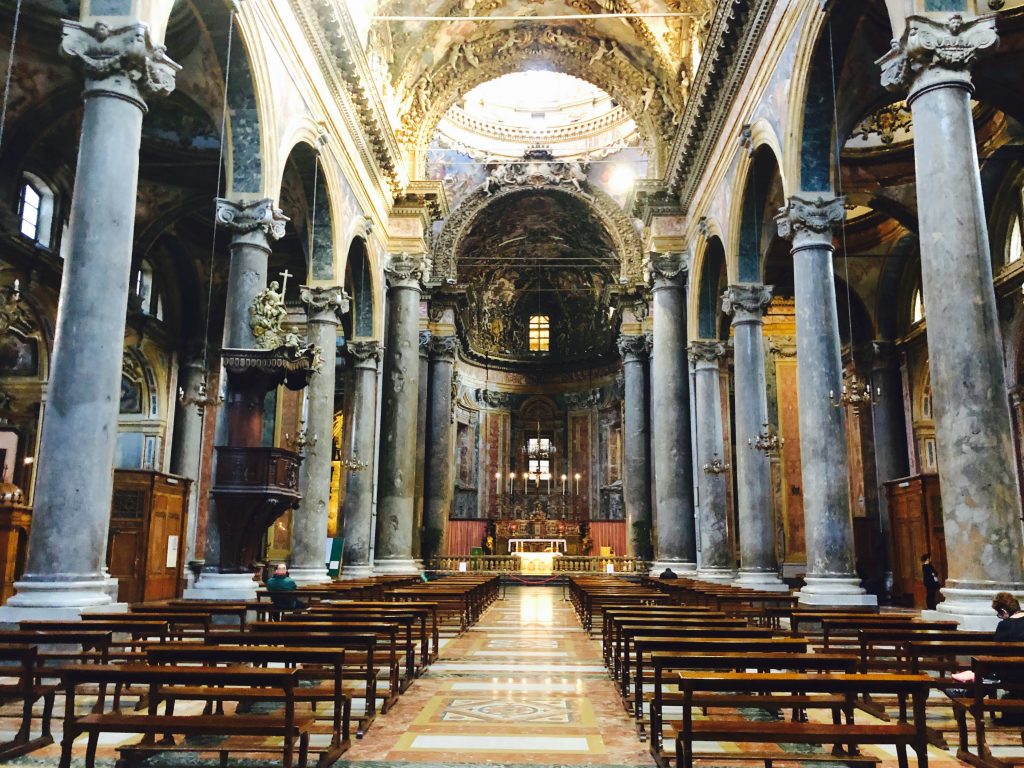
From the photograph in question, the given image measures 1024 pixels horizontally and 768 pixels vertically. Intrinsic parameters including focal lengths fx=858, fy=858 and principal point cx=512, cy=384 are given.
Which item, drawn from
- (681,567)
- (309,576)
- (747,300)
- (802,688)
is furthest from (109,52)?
(681,567)

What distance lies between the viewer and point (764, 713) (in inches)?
270

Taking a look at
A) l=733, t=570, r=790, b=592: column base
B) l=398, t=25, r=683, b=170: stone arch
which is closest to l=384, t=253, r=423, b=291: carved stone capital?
l=398, t=25, r=683, b=170: stone arch

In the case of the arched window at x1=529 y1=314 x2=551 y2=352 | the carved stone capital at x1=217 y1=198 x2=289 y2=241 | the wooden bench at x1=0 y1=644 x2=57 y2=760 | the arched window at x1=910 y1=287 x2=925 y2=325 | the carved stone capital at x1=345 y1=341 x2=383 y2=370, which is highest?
the arched window at x1=529 y1=314 x2=551 y2=352

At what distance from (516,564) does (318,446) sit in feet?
50.5

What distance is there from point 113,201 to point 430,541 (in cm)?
2223

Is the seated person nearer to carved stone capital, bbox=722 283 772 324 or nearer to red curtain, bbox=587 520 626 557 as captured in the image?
carved stone capital, bbox=722 283 772 324

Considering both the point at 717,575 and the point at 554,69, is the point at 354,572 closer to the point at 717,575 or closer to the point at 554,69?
the point at 717,575

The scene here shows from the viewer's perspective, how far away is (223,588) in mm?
12664

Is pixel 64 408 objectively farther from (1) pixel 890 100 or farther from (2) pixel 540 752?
(1) pixel 890 100

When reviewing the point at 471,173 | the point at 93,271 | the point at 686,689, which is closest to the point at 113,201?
the point at 93,271

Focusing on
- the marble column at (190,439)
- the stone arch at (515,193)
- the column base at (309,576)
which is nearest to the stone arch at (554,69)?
the stone arch at (515,193)

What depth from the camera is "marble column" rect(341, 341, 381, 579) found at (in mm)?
20828

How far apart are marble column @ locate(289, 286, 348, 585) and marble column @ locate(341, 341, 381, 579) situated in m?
3.07

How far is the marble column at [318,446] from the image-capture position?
1739cm
